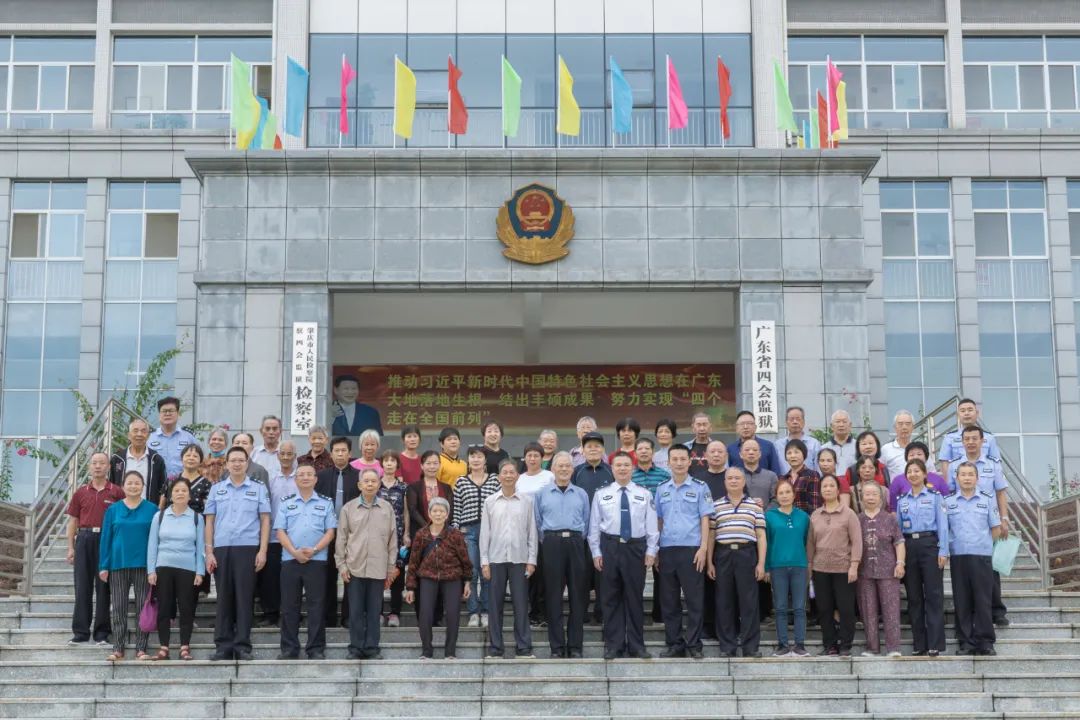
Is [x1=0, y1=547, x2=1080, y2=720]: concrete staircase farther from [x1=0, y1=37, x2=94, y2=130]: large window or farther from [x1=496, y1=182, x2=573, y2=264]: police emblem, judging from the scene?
[x1=0, y1=37, x2=94, y2=130]: large window

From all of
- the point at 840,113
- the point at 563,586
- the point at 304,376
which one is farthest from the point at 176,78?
the point at 563,586

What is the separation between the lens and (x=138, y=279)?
21.4 m

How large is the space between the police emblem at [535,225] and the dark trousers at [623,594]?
203 inches

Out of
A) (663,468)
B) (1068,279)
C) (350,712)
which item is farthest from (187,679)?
(1068,279)

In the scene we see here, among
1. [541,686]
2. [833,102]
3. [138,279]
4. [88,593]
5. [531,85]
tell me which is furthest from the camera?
[138,279]

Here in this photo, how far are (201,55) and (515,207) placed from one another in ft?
32.7

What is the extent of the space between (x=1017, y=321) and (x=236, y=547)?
1547 cm

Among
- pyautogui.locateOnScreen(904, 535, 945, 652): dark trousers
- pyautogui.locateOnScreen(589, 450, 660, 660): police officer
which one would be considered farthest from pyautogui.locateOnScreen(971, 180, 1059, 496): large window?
pyautogui.locateOnScreen(589, 450, 660, 660): police officer

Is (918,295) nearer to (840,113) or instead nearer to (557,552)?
(840,113)

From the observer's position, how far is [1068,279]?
2133 cm

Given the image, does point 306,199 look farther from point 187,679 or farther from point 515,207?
point 187,679

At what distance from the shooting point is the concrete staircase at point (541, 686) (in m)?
8.21

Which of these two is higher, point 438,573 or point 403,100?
point 403,100

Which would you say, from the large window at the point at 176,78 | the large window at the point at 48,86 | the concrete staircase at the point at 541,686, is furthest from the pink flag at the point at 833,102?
the large window at the point at 48,86
